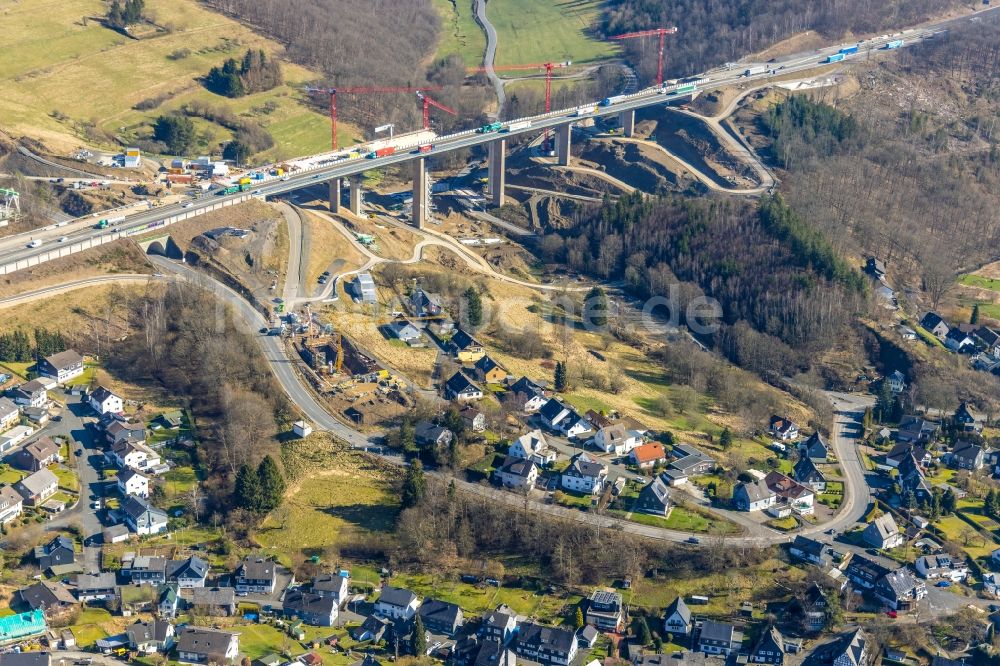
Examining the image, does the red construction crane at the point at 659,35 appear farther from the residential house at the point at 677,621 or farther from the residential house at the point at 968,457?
the residential house at the point at 677,621

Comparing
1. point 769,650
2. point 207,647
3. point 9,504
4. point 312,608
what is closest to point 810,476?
point 769,650

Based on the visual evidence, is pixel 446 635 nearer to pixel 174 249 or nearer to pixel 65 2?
pixel 174 249

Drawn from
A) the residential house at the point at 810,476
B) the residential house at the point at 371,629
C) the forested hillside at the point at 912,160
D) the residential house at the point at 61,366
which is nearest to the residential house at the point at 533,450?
the residential house at the point at 810,476

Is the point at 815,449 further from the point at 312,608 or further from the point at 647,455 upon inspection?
the point at 312,608

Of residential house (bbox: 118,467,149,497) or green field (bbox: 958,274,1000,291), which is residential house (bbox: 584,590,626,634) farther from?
green field (bbox: 958,274,1000,291)

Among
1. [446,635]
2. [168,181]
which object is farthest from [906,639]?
[168,181]
